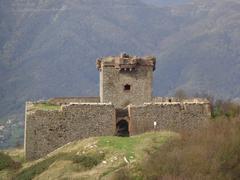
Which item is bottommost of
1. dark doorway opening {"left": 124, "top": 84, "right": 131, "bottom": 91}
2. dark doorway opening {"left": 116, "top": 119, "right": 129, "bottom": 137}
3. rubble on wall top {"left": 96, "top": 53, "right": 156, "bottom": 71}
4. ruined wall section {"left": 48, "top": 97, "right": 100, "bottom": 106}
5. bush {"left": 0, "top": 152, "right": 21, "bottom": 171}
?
bush {"left": 0, "top": 152, "right": 21, "bottom": 171}

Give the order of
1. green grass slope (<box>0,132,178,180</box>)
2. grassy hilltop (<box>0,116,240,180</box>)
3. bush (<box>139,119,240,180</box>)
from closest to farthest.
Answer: bush (<box>139,119,240,180</box>) < grassy hilltop (<box>0,116,240,180</box>) < green grass slope (<box>0,132,178,180</box>)

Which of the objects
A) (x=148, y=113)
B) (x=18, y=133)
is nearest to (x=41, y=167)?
(x=148, y=113)

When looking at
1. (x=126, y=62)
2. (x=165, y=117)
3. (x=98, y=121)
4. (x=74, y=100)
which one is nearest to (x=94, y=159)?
(x=98, y=121)

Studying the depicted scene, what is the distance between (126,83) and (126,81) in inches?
4.5

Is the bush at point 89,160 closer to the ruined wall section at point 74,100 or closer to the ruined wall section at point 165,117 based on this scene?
the ruined wall section at point 165,117

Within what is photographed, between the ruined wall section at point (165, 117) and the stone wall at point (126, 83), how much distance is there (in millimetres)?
3623

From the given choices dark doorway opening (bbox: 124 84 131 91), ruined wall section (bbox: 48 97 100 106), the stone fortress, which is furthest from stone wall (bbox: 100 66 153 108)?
the stone fortress

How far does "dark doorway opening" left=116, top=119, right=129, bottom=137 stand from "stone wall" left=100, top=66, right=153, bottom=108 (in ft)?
10.2

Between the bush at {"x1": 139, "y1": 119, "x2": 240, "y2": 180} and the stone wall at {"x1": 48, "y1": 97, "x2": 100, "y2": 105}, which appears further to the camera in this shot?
the stone wall at {"x1": 48, "y1": 97, "x2": 100, "y2": 105}

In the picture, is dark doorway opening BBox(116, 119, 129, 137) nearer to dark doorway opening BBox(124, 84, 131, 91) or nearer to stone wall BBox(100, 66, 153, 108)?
stone wall BBox(100, 66, 153, 108)

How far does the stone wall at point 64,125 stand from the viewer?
45.5m

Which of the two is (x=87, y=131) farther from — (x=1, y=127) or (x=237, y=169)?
(x=1, y=127)

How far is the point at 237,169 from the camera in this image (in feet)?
127

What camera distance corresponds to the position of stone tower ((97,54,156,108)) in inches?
1949
